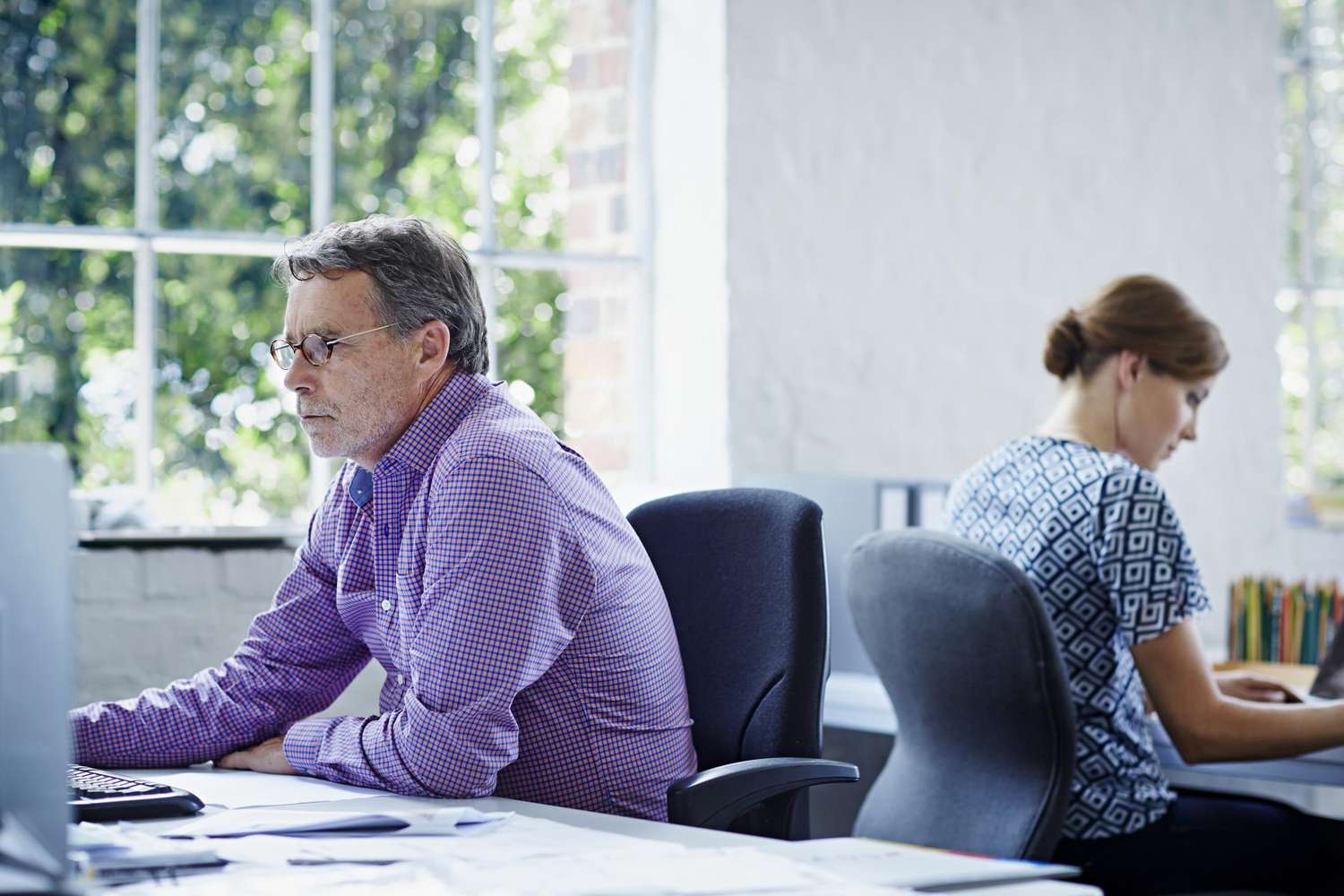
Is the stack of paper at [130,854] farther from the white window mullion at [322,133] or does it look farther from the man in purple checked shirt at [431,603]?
the white window mullion at [322,133]

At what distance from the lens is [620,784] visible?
179 centimetres

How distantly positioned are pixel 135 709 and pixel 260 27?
5.93 ft

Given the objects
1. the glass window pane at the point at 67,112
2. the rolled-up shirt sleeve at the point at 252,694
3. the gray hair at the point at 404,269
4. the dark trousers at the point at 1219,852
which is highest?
the glass window pane at the point at 67,112

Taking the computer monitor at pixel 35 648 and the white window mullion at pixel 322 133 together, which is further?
the white window mullion at pixel 322 133

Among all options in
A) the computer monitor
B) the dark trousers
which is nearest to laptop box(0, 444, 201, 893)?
the computer monitor

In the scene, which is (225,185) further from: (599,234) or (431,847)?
(431,847)

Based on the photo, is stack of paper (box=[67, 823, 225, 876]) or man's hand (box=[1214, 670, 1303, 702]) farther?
man's hand (box=[1214, 670, 1303, 702])

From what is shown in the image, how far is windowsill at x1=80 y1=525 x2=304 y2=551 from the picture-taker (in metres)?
2.94

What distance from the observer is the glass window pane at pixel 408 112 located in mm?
3336

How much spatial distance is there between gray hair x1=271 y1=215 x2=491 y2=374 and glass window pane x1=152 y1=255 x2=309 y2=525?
1335 millimetres

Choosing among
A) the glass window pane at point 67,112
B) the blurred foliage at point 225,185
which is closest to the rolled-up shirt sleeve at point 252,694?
the blurred foliage at point 225,185

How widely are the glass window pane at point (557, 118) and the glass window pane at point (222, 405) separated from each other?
0.58 meters

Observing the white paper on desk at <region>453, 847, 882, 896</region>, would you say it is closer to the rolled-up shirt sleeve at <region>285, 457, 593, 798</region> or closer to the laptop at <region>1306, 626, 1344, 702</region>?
the rolled-up shirt sleeve at <region>285, 457, 593, 798</region>

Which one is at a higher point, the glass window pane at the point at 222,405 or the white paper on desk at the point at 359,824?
the glass window pane at the point at 222,405
